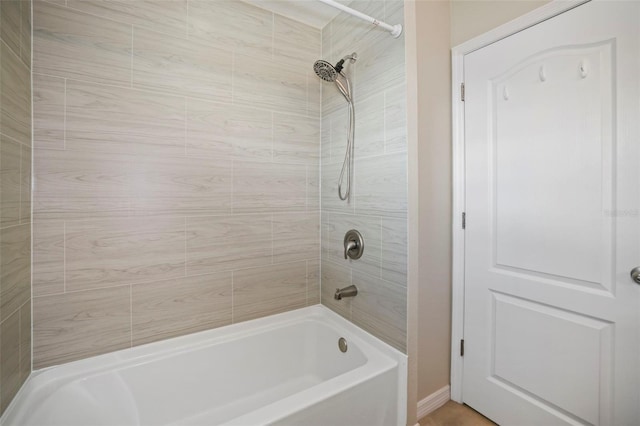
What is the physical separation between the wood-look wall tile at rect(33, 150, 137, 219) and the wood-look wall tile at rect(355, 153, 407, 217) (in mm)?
1200

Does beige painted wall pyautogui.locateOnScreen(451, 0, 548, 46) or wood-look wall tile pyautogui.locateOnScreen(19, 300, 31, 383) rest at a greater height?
beige painted wall pyautogui.locateOnScreen(451, 0, 548, 46)

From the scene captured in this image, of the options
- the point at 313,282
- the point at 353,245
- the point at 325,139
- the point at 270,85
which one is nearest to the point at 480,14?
the point at 325,139

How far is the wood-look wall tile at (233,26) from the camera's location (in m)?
1.53

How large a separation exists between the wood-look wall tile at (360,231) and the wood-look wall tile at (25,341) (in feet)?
4.88

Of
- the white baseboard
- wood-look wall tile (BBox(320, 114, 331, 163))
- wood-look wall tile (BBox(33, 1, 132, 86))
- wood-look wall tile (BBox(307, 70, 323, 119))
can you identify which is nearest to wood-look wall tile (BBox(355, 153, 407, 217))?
wood-look wall tile (BBox(320, 114, 331, 163))

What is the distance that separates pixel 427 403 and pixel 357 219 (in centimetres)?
115

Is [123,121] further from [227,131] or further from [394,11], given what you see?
[394,11]

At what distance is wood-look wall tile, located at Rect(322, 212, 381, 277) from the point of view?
152 centimetres

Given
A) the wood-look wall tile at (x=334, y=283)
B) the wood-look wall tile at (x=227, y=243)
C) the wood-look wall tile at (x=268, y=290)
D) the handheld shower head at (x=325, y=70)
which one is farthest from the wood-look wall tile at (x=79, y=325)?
the handheld shower head at (x=325, y=70)

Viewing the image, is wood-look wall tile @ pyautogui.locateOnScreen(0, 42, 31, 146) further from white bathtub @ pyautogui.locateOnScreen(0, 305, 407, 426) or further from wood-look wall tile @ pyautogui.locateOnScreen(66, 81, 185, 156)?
white bathtub @ pyautogui.locateOnScreen(0, 305, 407, 426)

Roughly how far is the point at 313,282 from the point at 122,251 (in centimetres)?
114

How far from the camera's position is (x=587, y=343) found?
4.09ft

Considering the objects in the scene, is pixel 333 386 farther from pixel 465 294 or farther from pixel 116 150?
pixel 116 150

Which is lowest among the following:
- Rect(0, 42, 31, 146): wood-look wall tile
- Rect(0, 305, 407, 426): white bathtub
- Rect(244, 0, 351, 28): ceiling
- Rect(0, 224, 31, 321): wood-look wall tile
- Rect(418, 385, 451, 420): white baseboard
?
Rect(418, 385, 451, 420): white baseboard
